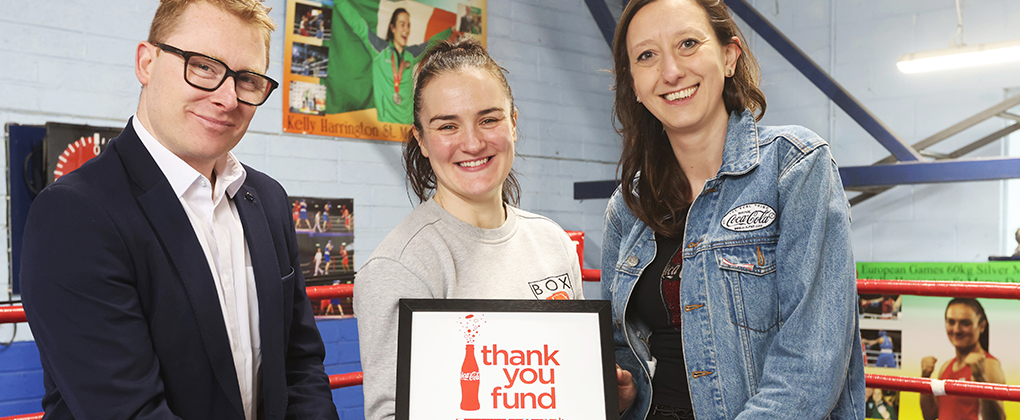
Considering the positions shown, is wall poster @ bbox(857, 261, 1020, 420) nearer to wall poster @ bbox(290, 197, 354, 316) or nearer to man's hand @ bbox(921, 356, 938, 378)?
man's hand @ bbox(921, 356, 938, 378)

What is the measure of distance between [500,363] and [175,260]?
0.64 m

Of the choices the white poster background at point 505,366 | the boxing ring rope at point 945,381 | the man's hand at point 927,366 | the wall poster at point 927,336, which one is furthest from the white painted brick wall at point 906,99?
the white poster background at point 505,366

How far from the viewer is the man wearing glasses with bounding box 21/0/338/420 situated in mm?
1184

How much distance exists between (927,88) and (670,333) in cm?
504

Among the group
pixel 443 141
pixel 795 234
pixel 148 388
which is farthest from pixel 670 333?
pixel 148 388

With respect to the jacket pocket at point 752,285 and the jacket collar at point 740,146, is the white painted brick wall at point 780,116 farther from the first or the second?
the jacket pocket at point 752,285

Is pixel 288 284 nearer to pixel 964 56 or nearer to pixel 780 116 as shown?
pixel 964 56

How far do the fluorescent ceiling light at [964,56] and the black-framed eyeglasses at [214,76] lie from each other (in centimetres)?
447

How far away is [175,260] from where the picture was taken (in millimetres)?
1283

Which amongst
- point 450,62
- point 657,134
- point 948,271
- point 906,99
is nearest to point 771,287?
point 657,134

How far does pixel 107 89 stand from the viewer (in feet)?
11.8

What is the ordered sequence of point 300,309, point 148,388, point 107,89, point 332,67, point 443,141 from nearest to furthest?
point 148,388
point 443,141
point 300,309
point 107,89
point 332,67

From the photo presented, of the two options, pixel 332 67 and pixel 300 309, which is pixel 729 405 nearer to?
pixel 300 309

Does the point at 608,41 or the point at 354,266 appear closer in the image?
the point at 354,266
